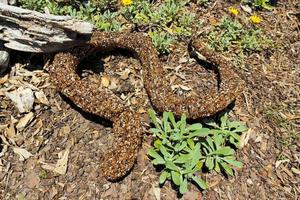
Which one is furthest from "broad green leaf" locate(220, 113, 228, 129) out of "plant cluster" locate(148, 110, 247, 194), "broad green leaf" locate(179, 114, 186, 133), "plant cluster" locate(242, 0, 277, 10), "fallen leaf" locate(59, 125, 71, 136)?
"plant cluster" locate(242, 0, 277, 10)

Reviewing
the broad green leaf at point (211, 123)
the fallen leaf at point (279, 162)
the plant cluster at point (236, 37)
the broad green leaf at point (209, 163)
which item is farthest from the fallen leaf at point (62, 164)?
the plant cluster at point (236, 37)

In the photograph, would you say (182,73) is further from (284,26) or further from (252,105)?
(284,26)

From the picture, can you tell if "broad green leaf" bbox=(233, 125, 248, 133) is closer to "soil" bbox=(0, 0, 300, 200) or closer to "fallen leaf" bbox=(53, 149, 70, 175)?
"soil" bbox=(0, 0, 300, 200)

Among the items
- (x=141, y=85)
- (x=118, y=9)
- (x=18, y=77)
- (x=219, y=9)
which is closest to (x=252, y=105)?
(x=141, y=85)

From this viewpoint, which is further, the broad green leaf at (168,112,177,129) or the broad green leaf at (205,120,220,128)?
the broad green leaf at (205,120,220,128)

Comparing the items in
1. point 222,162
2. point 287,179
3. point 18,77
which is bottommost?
point 287,179

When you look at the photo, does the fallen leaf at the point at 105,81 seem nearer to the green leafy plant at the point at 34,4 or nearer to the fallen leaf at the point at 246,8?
the green leafy plant at the point at 34,4
